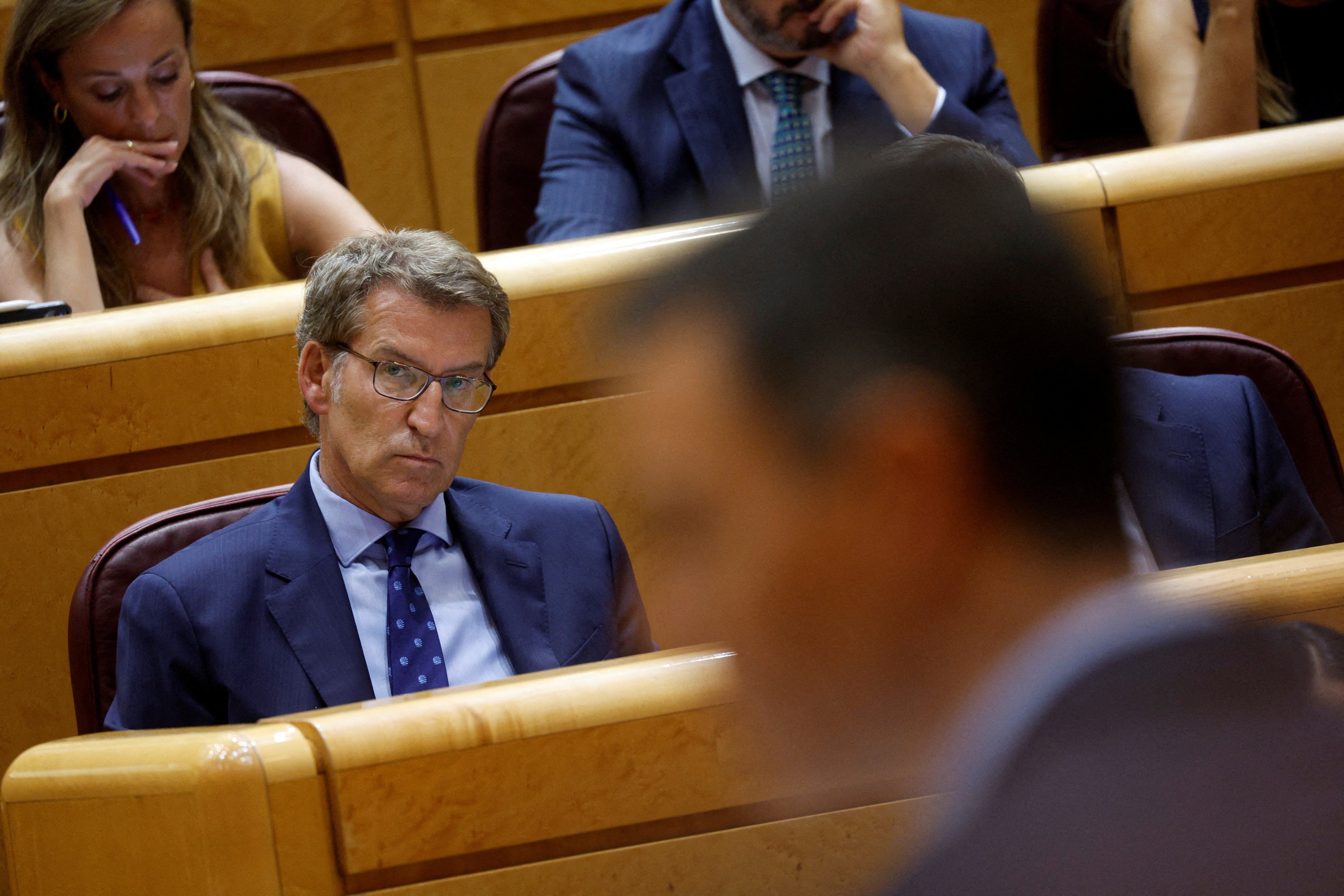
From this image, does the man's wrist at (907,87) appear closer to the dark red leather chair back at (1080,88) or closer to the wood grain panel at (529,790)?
the dark red leather chair back at (1080,88)

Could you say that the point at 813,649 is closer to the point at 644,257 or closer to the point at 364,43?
the point at 644,257

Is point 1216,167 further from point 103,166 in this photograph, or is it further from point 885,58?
point 103,166

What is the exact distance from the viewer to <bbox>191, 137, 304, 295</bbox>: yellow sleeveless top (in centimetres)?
156

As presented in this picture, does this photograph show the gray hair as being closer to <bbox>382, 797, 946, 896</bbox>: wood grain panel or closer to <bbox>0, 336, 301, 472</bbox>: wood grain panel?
<bbox>0, 336, 301, 472</bbox>: wood grain panel

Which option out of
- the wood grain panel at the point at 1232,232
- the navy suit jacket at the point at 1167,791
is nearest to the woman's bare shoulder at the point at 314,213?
the wood grain panel at the point at 1232,232

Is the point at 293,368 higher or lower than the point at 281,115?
lower

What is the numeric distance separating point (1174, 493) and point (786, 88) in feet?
2.56

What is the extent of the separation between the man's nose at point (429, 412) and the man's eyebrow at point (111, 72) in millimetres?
659

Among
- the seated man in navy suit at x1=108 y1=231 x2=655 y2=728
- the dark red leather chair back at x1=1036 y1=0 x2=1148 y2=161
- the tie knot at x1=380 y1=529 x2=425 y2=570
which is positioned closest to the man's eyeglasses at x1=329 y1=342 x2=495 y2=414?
the seated man in navy suit at x1=108 y1=231 x2=655 y2=728

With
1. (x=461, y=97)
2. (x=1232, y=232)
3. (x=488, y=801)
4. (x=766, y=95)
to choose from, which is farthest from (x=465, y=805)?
(x=461, y=97)

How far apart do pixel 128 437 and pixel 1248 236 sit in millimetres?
1062

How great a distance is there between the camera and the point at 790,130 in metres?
1.63

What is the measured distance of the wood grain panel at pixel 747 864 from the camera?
1.71 ft

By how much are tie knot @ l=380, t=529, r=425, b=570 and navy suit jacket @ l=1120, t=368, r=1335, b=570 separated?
57 cm
